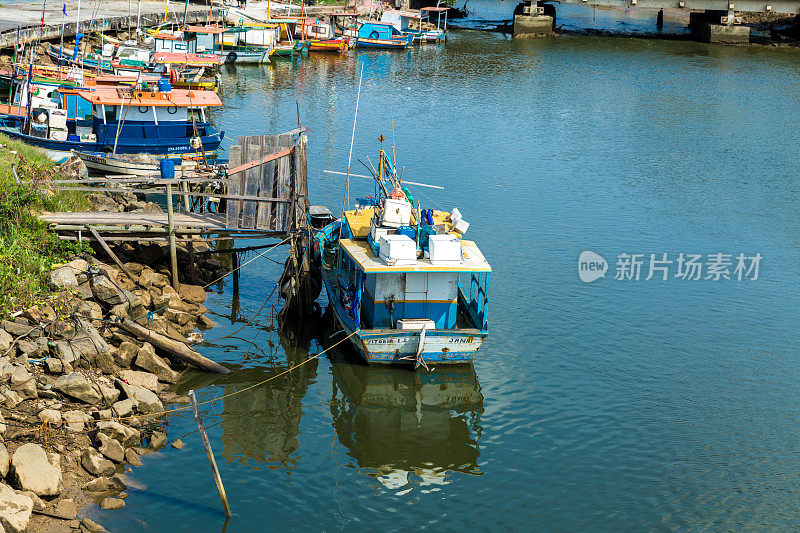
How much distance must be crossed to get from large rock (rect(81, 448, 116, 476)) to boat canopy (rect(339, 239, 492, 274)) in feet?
24.2

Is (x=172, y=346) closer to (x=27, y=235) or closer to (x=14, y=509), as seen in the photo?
(x=27, y=235)

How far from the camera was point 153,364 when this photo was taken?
1958 centimetres

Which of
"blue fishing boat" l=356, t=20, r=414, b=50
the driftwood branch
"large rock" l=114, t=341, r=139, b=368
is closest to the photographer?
"large rock" l=114, t=341, r=139, b=368

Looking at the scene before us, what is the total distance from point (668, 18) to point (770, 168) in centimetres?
7442

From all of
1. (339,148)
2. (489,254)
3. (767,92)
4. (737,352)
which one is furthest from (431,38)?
(737,352)

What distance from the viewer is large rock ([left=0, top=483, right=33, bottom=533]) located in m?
13.3

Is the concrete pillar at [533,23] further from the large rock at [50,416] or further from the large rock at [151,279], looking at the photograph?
the large rock at [50,416]

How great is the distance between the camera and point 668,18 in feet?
355

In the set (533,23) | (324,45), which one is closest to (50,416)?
(324,45)

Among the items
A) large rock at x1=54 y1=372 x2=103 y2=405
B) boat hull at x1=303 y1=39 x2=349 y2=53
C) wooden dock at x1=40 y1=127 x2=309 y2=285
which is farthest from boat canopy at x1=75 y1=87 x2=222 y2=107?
boat hull at x1=303 y1=39 x2=349 y2=53

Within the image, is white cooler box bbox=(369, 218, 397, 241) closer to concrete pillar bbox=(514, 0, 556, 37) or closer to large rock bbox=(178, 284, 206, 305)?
large rock bbox=(178, 284, 206, 305)

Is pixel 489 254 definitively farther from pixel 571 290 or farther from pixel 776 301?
pixel 776 301

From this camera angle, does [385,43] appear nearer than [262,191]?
No

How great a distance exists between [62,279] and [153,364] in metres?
3.26
